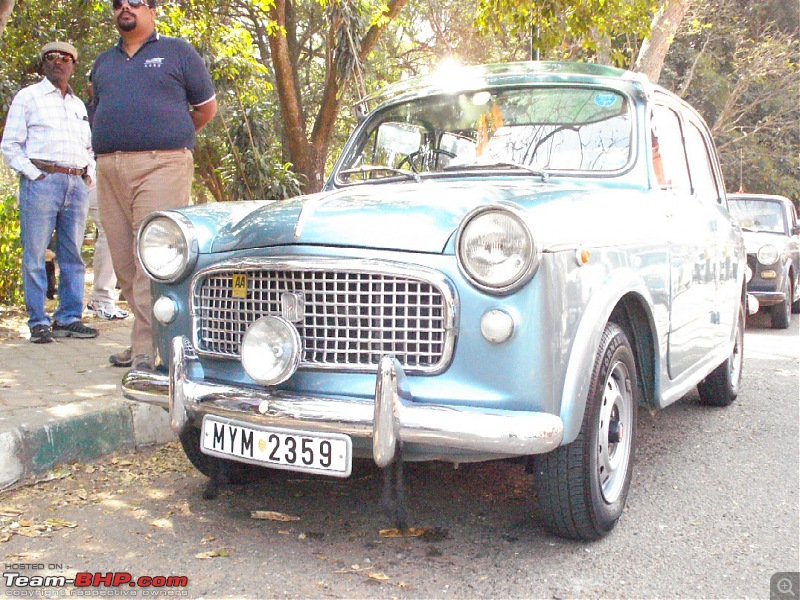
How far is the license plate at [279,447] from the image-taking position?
2662 millimetres

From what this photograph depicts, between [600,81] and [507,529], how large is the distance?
2.09m

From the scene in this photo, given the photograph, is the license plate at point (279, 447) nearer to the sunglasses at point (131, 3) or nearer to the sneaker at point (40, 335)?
the sunglasses at point (131, 3)

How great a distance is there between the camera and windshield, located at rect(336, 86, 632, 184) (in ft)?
12.2

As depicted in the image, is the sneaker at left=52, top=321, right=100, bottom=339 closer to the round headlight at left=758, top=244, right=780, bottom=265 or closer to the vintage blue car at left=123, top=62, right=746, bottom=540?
the vintage blue car at left=123, top=62, right=746, bottom=540

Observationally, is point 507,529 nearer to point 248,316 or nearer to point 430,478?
Answer: point 430,478

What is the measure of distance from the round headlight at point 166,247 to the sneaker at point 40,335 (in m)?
3.04

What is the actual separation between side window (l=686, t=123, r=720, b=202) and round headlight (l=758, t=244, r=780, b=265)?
4.46 m

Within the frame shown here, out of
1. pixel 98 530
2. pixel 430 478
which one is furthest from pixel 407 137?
pixel 98 530

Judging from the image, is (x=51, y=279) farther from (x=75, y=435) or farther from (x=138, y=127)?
(x=75, y=435)

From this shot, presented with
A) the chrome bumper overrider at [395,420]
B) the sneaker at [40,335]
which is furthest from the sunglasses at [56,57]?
the chrome bumper overrider at [395,420]

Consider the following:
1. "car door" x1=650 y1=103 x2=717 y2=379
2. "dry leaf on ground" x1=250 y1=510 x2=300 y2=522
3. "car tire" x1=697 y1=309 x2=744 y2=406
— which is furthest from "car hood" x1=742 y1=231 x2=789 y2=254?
"dry leaf on ground" x1=250 y1=510 x2=300 y2=522

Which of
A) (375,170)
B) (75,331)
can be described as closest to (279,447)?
(375,170)

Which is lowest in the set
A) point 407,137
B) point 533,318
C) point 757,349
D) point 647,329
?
point 757,349

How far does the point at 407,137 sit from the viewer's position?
4.24 m
